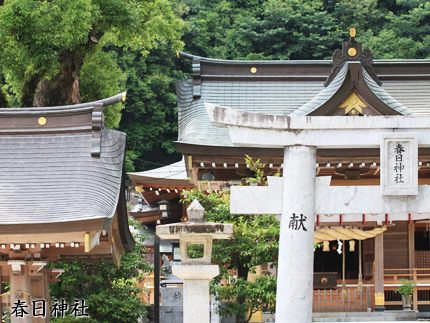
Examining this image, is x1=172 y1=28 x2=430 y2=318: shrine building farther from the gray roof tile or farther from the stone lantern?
the gray roof tile

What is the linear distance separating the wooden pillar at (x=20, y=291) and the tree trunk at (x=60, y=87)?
6246 mm

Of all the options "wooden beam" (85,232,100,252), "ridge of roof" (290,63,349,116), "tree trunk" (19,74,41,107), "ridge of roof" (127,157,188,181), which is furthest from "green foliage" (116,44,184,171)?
"wooden beam" (85,232,100,252)

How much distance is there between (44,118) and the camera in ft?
30.0

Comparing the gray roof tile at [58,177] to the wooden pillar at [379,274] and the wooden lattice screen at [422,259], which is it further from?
the wooden lattice screen at [422,259]

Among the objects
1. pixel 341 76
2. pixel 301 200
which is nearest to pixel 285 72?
pixel 341 76

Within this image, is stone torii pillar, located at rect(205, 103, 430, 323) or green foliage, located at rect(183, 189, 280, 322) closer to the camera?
stone torii pillar, located at rect(205, 103, 430, 323)

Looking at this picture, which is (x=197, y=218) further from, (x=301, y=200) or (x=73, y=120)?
(x=73, y=120)

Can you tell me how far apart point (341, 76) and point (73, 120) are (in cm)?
527

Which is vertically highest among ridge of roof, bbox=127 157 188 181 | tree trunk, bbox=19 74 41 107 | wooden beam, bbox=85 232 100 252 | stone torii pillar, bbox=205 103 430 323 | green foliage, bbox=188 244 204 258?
tree trunk, bbox=19 74 41 107

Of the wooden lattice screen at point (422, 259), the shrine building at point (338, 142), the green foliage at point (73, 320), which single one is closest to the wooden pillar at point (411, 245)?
the shrine building at point (338, 142)

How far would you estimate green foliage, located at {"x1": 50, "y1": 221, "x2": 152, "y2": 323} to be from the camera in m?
8.83

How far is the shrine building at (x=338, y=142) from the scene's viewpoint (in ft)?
18.2

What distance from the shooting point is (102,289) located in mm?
9062

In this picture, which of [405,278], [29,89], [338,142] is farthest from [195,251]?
[29,89]
